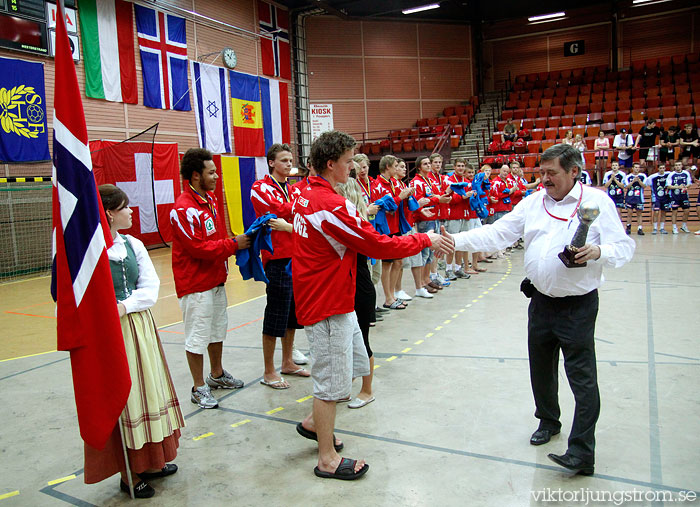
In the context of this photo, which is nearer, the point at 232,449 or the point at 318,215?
the point at 318,215

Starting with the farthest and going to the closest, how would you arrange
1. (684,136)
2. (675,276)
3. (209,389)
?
(684,136) → (675,276) → (209,389)

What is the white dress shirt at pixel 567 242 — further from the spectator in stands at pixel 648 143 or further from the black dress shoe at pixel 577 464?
the spectator in stands at pixel 648 143

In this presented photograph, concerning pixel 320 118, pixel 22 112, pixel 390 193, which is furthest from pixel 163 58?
pixel 390 193

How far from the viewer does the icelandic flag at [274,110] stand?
18.5 meters

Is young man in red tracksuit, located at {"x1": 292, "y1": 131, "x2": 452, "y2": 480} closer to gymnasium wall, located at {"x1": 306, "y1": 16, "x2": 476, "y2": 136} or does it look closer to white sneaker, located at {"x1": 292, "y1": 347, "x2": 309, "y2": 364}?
white sneaker, located at {"x1": 292, "y1": 347, "x2": 309, "y2": 364}

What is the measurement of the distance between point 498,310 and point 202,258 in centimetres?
406

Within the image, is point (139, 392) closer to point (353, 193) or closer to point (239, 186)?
point (353, 193)

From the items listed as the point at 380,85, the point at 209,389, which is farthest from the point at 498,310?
the point at 380,85

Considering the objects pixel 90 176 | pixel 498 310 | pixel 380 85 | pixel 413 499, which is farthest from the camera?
pixel 380 85

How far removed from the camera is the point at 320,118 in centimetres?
2086

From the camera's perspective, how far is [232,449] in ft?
10.9

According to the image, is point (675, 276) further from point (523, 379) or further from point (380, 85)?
point (380, 85)

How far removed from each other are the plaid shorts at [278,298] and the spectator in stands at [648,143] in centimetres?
1478

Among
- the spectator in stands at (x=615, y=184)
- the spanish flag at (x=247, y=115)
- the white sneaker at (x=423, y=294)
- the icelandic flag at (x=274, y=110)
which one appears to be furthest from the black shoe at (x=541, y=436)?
the icelandic flag at (x=274, y=110)
